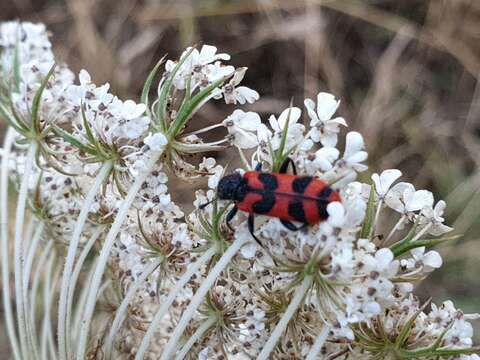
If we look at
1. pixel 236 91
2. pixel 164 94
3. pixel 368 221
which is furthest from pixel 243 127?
pixel 368 221

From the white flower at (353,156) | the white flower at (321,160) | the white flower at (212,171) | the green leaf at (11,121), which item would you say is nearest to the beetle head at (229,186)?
the white flower at (212,171)

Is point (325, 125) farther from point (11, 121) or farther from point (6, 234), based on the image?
point (6, 234)

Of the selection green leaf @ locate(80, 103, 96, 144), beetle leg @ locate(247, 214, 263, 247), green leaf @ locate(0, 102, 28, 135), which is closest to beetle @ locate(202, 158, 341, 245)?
beetle leg @ locate(247, 214, 263, 247)

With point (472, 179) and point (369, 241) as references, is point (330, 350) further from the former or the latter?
point (472, 179)

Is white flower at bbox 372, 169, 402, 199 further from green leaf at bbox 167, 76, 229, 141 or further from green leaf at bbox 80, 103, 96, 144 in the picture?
green leaf at bbox 80, 103, 96, 144

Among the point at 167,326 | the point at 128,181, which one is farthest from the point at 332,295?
the point at 167,326

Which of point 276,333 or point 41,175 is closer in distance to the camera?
point 276,333
